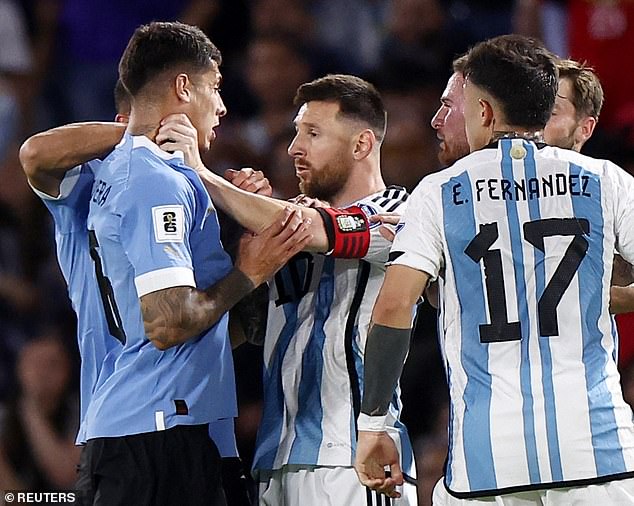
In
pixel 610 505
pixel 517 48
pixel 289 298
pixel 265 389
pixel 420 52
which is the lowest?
pixel 610 505

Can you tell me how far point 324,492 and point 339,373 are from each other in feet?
1.32

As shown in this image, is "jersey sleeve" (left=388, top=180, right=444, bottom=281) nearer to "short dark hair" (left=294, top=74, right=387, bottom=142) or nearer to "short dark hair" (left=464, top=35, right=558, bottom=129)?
"short dark hair" (left=464, top=35, right=558, bottom=129)

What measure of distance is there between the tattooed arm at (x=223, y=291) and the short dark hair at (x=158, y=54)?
60cm

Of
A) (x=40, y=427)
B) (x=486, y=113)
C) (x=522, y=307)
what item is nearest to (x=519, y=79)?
(x=486, y=113)

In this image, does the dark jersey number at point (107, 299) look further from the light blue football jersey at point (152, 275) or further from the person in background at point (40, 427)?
the person in background at point (40, 427)

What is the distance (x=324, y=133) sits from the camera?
456 cm

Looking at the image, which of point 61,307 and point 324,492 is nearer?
point 324,492

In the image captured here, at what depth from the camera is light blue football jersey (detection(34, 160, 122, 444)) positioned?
4.02 metres

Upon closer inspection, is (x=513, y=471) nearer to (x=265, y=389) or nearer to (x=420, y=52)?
(x=265, y=389)

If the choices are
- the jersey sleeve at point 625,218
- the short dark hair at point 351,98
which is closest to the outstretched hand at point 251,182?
the short dark hair at point 351,98

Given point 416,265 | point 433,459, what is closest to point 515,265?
point 416,265

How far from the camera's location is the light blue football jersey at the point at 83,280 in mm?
4016

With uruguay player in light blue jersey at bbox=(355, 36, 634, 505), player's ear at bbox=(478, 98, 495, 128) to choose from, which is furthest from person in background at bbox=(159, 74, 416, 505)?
player's ear at bbox=(478, 98, 495, 128)

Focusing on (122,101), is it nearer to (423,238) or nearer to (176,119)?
(176,119)
